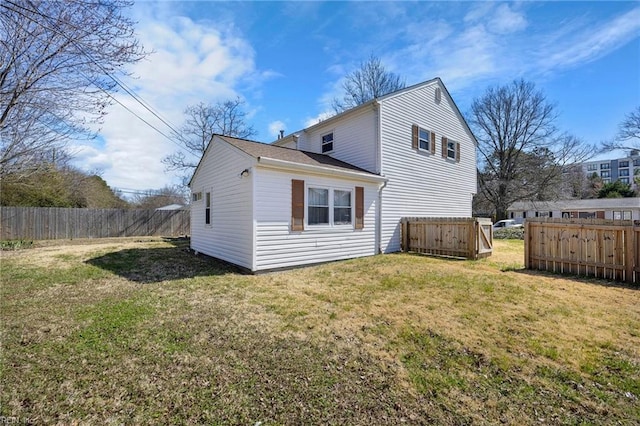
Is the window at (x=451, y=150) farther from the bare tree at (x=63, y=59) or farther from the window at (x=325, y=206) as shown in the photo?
the bare tree at (x=63, y=59)

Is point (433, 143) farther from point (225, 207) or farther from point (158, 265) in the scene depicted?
point (158, 265)

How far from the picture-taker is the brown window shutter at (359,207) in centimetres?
956

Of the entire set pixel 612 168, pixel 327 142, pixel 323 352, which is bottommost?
pixel 323 352

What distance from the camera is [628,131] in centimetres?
2416

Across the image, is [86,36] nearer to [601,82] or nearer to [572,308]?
[572,308]

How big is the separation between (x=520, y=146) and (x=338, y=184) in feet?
98.3

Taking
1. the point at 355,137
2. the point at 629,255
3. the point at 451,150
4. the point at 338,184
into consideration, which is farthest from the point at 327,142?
the point at 629,255

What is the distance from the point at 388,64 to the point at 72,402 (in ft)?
89.8

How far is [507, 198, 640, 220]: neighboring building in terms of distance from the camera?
34084mm

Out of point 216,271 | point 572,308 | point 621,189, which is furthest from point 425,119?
point 621,189

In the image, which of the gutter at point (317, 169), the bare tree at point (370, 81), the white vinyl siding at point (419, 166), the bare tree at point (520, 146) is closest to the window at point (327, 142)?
the white vinyl siding at point (419, 166)

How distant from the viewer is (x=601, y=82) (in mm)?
11758

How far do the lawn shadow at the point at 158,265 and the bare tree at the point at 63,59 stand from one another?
3.69 metres

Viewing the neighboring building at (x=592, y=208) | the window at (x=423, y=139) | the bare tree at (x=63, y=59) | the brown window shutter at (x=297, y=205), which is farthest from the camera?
the neighboring building at (x=592, y=208)
